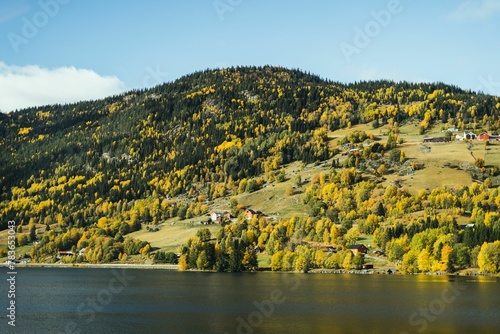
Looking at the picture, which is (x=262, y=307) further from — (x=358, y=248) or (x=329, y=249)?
(x=329, y=249)

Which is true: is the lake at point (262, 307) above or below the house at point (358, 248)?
below

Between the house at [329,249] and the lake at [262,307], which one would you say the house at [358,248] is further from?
the lake at [262,307]

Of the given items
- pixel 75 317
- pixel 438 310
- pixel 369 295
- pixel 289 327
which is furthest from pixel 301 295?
pixel 75 317

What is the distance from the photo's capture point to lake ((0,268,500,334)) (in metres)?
67.6

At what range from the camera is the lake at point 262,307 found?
67562mm

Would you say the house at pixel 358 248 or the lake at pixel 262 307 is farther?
the house at pixel 358 248

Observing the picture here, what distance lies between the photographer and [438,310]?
79.1 metres

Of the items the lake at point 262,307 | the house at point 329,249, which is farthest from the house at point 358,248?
the lake at point 262,307

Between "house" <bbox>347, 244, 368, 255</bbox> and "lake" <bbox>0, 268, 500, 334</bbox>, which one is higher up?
"house" <bbox>347, 244, 368, 255</bbox>

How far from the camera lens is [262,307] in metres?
83.3

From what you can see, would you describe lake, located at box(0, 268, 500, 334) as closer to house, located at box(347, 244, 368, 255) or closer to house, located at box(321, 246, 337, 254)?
house, located at box(347, 244, 368, 255)

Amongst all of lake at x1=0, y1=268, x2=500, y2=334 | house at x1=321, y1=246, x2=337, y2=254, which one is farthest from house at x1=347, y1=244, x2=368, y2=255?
lake at x1=0, y1=268, x2=500, y2=334

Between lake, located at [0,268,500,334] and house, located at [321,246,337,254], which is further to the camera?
house, located at [321,246,337,254]

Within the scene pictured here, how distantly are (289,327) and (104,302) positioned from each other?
38792 mm
